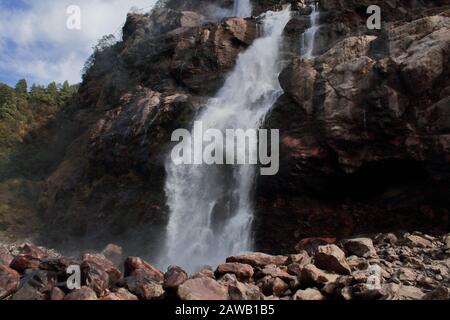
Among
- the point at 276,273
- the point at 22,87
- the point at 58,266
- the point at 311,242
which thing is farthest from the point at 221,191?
the point at 22,87

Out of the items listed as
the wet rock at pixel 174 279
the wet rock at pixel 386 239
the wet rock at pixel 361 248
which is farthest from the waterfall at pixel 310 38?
the wet rock at pixel 174 279

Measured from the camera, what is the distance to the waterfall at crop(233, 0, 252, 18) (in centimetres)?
4380

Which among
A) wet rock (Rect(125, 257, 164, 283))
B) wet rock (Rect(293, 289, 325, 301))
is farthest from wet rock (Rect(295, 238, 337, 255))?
wet rock (Rect(293, 289, 325, 301))

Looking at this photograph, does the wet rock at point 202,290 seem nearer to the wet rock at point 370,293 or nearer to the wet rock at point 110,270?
the wet rock at point 110,270

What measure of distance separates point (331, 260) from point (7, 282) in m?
9.06

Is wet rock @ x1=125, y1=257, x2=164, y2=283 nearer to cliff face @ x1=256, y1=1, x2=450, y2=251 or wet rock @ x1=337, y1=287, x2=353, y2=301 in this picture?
wet rock @ x1=337, y1=287, x2=353, y2=301

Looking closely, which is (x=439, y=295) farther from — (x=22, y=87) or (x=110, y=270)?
(x=22, y=87)

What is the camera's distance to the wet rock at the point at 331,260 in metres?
12.4

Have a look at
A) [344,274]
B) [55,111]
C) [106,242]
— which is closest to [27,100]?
[55,111]

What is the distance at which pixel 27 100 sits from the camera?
206 feet

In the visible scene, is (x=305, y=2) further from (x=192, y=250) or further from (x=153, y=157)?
(x=192, y=250)

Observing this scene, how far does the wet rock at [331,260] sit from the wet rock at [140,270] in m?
4.55

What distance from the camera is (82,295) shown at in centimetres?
1136

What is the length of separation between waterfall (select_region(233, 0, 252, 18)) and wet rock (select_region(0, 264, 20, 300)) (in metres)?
35.0
